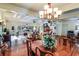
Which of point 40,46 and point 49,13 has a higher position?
point 49,13

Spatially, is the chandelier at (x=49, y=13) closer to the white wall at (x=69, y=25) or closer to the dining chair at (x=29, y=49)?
the white wall at (x=69, y=25)

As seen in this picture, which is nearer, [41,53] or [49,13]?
[49,13]

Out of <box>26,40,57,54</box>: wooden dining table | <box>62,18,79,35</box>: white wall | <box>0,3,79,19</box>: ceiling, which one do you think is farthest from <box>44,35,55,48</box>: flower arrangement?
<box>0,3,79,19</box>: ceiling

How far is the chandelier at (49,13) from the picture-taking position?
6.47ft

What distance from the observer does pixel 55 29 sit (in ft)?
6.57

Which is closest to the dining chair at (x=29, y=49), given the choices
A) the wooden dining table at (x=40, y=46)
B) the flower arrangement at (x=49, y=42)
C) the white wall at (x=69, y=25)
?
the wooden dining table at (x=40, y=46)

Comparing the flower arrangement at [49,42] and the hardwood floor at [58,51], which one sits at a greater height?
the flower arrangement at [49,42]

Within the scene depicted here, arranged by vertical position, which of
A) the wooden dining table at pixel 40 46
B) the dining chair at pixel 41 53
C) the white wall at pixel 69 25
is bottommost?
the dining chair at pixel 41 53

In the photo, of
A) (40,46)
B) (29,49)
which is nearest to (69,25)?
(40,46)

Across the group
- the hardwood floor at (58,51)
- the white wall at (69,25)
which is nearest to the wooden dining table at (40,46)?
the hardwood floor at (58,51)

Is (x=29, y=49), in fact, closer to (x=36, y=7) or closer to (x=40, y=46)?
(x=40, y=46)

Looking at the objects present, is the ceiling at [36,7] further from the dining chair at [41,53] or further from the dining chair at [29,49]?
the dining chair at [41,53]

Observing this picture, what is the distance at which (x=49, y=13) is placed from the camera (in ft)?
6.45

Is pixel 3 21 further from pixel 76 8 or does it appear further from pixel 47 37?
pixel 76 8
